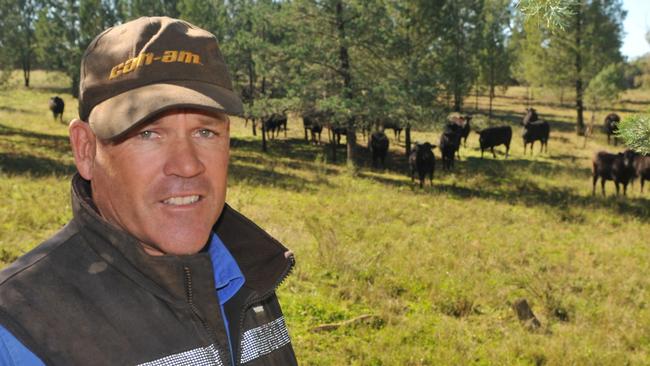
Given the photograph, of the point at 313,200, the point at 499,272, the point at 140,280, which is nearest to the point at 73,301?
the point at 140,280

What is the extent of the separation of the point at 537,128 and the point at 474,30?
9591 millimetres

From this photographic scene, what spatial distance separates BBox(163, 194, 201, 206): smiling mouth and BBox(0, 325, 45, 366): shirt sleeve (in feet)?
2.00

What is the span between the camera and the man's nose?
1.76m

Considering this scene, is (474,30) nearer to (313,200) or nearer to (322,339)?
(313,200)

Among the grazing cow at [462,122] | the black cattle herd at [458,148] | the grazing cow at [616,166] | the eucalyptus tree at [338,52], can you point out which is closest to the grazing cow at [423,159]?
the black cattle herd at [458,148]

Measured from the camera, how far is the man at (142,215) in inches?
59.6

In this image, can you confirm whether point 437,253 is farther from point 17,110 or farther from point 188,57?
point 17,110

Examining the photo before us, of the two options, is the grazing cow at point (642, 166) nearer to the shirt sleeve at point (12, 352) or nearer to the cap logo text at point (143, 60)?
the cap logo text at point (143, 60)

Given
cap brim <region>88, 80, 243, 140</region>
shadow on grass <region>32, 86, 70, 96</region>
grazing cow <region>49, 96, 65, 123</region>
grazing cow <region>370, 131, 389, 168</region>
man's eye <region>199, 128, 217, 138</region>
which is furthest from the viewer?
shadow on grass <region>32, 86, 70, 96</region>

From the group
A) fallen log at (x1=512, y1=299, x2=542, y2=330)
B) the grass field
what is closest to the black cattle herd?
the grass field

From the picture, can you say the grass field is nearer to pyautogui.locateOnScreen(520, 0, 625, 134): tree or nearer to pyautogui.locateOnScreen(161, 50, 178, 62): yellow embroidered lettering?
pyautogui.locateOnScreen(161, 50, 178, 62): yellow embroidered lettering

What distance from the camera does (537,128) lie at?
1125 inches

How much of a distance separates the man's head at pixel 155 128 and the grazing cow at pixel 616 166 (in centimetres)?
1954

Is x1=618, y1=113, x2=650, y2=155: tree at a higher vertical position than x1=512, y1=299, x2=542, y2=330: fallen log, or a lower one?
higher
